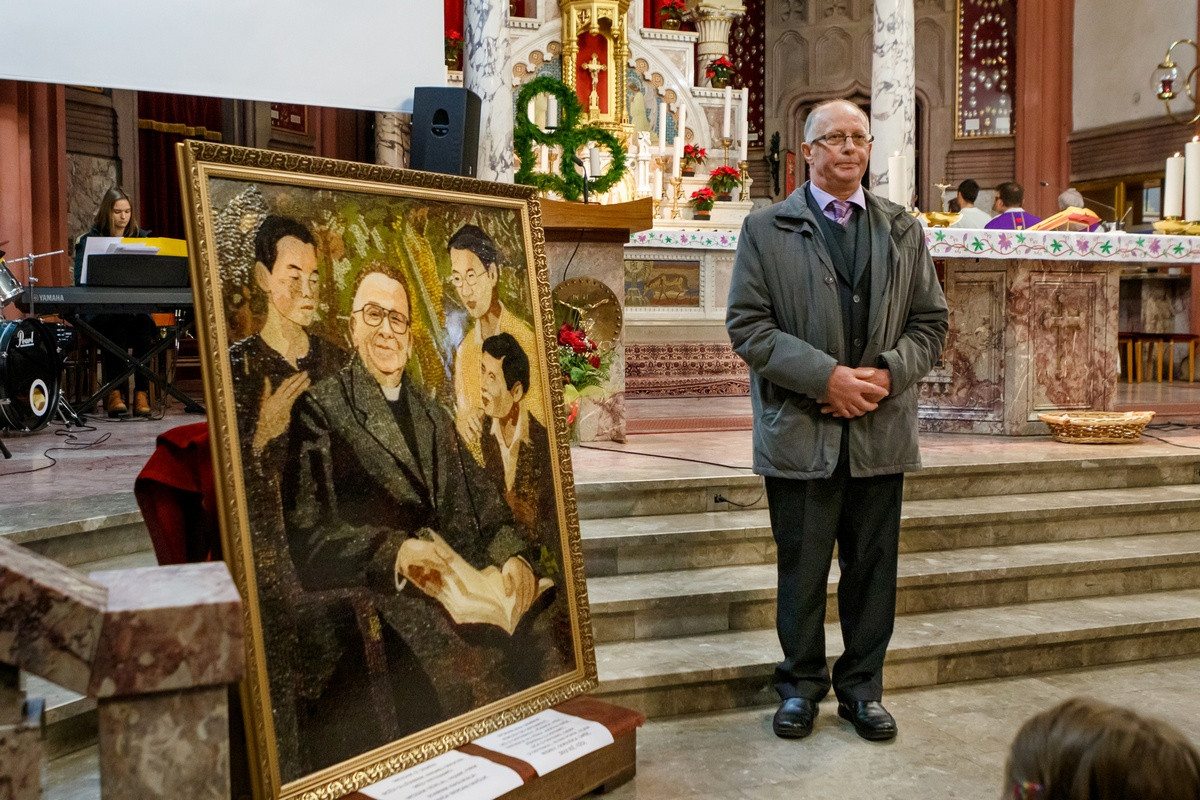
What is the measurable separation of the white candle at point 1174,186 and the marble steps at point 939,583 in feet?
6.38

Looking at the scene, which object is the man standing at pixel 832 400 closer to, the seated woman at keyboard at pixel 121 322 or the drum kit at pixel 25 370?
the drum kit at pixel 25 370

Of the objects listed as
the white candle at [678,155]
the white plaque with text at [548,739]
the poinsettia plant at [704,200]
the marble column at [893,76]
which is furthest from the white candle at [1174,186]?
the white candle at [678,155]

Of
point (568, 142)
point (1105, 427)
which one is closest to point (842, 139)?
point (1105, 427)


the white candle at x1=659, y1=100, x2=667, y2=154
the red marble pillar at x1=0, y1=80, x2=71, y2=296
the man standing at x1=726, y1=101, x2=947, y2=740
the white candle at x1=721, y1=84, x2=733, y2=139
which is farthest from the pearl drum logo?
the white candle at x1=721, y1=84, x2=733, y2=139

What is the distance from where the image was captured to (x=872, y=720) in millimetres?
3012

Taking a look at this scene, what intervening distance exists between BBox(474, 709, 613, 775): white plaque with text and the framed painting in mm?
42

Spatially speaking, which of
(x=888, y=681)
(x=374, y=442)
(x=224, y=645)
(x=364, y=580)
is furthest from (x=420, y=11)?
(x=888, y=681)

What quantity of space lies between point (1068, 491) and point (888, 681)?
6.14ft

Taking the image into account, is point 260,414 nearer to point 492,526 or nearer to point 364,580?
point 364,580

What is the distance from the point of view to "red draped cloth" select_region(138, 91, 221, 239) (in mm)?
11336

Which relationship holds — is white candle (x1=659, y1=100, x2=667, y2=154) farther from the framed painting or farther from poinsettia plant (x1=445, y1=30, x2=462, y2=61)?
the framed painting

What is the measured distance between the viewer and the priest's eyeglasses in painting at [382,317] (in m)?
2.28

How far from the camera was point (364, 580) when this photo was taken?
222 cm

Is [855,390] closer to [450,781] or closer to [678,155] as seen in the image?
[450,781]
